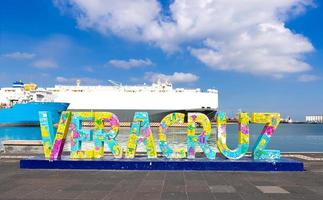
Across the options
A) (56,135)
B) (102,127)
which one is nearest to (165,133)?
(102,127)

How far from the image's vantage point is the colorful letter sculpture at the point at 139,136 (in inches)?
493

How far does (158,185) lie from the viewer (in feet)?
30.5

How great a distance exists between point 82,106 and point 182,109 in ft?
78.1

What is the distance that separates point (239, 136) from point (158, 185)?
14.4 ft

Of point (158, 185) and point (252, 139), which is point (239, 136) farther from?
point (252, 139)

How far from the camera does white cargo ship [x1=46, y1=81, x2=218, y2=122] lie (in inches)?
3189

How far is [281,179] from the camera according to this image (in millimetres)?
10336

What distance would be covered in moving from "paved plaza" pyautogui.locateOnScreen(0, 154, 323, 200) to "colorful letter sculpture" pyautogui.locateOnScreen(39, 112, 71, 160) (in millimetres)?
1011

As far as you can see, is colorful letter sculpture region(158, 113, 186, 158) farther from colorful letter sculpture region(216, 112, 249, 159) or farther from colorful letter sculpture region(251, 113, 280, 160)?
colorful letter sculpture region(251, 113, 280, 160)

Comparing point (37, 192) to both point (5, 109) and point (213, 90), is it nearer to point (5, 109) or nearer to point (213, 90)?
point (5, 109)

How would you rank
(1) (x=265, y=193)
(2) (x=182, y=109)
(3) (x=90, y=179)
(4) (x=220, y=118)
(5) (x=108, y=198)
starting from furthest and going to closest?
(2) (x=182, y=109)
(4) (x=220, y=118)
(3) (x=90, y=179)
(1) (x=265, y=193)
(5) (x=108, y=198)

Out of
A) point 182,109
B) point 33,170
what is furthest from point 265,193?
point 182,109

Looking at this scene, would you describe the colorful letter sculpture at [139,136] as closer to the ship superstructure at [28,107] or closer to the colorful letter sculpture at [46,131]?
the colorful letter sculpture at [46,131]

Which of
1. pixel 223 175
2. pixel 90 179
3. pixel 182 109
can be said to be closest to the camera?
pixel 90 179
